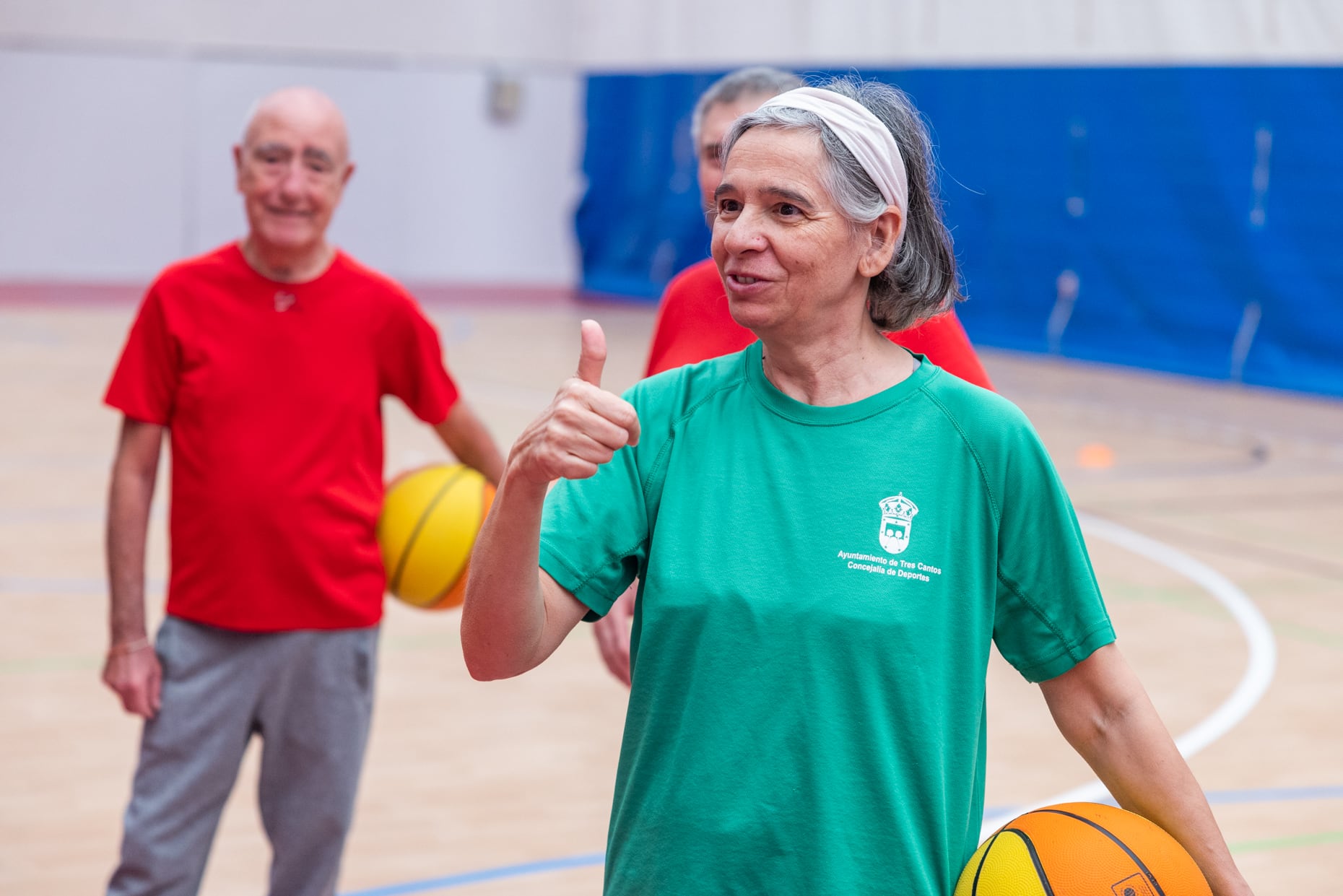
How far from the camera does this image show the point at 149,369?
3.34 m

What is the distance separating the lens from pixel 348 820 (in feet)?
11.5

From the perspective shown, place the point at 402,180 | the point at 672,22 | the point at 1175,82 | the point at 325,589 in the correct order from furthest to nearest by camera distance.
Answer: the point at 402,180 → the point at 672,22 → the point at 1175,82 → the point at 325,589

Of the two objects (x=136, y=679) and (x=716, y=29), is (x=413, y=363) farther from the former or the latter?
(x=716, y=29)

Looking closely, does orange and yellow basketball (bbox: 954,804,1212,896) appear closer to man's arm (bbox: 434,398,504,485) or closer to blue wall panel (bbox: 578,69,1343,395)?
man's arm (bbox: 434,398,504,485)

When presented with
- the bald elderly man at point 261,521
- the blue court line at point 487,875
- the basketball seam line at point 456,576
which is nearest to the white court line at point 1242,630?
the blue court line at point 487,875

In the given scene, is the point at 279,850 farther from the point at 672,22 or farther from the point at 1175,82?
the point at 672,22

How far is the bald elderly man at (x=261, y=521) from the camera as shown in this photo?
333 centimetres

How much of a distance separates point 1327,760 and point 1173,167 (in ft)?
33.1

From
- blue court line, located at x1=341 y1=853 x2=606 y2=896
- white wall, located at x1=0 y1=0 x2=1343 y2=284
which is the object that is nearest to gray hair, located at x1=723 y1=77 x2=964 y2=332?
blue court line, located at x1=341 y1=853 x2=606 y2=896

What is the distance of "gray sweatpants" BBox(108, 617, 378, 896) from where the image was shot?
327cm

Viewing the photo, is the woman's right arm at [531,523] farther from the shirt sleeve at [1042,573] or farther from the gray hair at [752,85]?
the gray hair at [752,85]

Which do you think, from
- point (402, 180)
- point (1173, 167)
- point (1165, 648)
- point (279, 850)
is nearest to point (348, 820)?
point (279, 850)

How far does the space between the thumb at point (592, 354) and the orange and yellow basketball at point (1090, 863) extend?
0.78 m

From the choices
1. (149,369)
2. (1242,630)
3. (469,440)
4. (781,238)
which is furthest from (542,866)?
(1242,630)
